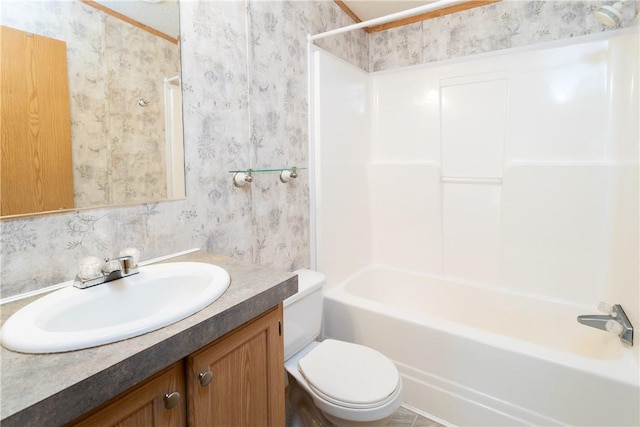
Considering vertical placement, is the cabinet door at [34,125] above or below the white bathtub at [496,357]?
above

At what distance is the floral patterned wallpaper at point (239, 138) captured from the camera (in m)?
1.00

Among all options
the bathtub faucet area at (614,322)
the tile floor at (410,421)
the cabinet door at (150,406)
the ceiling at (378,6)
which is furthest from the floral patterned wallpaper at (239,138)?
the bathtub faucet area at (614,322)

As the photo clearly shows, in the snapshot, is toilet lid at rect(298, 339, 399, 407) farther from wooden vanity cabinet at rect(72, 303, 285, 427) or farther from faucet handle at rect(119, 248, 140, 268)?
faucet handle at rect(119, 248, 140, 268)

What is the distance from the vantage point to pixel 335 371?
55.6 inches

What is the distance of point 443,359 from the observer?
1.71 metres

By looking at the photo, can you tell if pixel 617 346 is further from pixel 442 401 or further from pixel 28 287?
pixel 28 287

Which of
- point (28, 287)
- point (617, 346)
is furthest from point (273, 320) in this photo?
point (617, 346)

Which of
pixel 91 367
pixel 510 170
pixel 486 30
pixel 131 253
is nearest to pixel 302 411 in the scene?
pixel 131 253

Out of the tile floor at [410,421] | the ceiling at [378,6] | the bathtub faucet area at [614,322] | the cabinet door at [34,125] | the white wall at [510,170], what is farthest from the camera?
the ceiling at [378,6]

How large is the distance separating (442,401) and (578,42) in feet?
7.11

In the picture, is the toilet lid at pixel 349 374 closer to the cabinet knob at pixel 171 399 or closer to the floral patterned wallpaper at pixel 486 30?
the cabinet knob at pixel 171 399

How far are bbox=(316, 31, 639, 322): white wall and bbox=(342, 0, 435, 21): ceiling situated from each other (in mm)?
417

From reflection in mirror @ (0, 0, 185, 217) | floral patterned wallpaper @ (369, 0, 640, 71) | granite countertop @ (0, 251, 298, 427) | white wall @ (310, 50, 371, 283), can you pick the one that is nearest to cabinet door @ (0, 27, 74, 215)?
→ reflection in mirror @ (0, 0, 185, 217)

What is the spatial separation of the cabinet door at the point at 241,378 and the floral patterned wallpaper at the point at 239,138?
0.55 m
